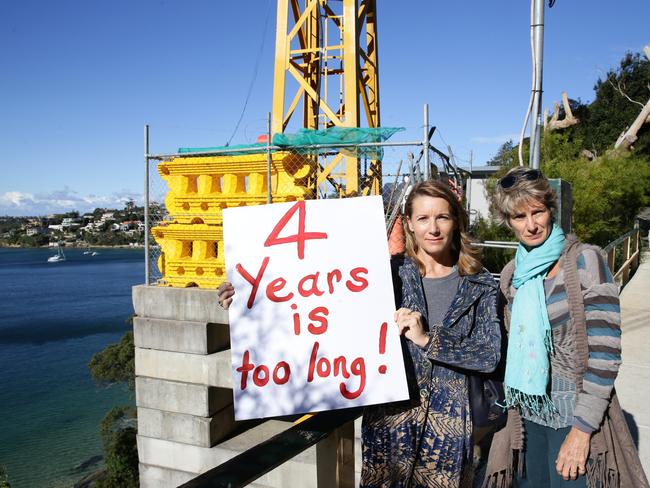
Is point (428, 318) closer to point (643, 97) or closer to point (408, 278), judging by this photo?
point (408, 278)

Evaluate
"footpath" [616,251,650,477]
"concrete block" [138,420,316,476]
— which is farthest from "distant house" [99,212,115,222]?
"footpath" [616,251,650,477]

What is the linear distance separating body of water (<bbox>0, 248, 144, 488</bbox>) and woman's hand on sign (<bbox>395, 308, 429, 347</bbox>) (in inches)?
960

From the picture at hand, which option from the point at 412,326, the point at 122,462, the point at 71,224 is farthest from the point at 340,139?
the point at 71,224

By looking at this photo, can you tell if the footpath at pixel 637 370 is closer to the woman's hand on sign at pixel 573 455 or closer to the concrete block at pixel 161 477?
the woman's hand on sign at pixel 573 455

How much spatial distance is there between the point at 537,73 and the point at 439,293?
2.44 metres

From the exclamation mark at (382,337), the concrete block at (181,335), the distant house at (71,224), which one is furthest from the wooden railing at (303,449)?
the distant house at (71,224)

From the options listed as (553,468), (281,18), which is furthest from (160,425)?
(281,18)

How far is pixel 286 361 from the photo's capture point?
191 centimetres

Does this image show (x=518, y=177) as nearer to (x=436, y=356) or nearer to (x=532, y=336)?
(x=532, y=336)

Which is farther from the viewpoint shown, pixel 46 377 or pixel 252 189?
pixel 46 377

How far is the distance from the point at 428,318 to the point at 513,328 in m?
0.34

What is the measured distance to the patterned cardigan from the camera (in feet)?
5.95

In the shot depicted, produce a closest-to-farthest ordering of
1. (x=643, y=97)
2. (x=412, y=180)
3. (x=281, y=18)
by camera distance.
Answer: (x=412, y=180)
(x=281, y=18)
(x=643, y=97)

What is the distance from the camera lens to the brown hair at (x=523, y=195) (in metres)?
1.92
